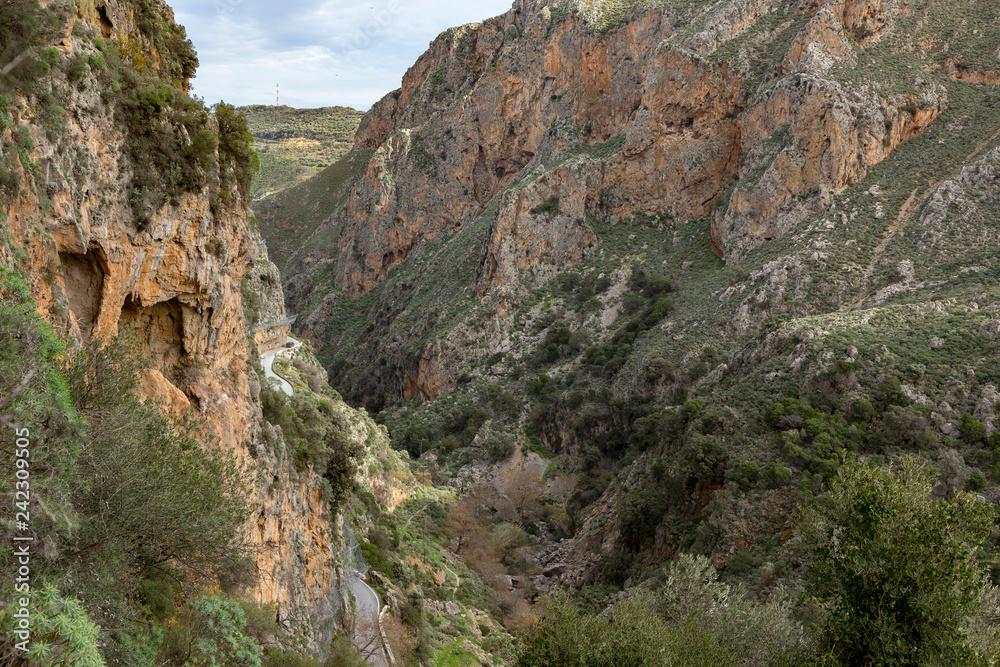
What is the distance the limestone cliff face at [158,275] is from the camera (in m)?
9.41

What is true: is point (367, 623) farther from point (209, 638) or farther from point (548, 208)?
point (548, 208)

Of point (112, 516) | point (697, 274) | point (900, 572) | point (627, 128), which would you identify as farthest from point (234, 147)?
point (627, 128)

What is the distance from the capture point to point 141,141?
1200 centimetres

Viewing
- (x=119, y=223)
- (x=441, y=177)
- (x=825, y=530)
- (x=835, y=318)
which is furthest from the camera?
(x=441, y=177)

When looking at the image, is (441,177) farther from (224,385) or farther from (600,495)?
(224,385)

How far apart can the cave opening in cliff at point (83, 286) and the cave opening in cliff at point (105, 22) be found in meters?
5.09

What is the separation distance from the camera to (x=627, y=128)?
2603 inches

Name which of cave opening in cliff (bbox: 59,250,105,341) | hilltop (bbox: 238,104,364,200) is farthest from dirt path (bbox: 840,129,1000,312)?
hilltop (bbox: 238,104,364,200)

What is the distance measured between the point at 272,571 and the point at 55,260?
8.52 meters

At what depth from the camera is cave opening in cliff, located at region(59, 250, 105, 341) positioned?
33.3 feet

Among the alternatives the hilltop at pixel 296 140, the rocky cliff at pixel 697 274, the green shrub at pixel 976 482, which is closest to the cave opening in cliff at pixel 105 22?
the rocky cliff at pixel 697 274

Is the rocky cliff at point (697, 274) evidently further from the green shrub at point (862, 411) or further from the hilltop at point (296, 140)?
the hilltop at point (296, 140)

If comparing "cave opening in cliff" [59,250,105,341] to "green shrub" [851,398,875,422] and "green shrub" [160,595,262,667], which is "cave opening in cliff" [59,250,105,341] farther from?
"green shrub" [851,398,875,422]

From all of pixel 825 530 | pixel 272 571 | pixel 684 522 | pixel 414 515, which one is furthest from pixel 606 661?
pixel 414 515
